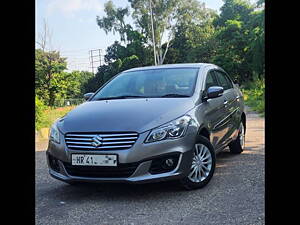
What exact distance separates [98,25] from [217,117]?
134 ft

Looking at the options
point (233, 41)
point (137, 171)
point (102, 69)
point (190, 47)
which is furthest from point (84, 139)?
point (102, 69)

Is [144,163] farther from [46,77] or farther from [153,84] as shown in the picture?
[46,77]

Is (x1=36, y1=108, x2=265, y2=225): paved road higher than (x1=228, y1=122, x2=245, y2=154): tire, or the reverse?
(x1=228, y1=122, x2=245, y2=154): tire

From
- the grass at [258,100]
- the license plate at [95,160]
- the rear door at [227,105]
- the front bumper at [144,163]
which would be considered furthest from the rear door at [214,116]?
the grass at [258,100]

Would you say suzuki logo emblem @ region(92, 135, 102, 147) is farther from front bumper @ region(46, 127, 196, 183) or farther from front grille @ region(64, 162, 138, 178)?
front grille @ region(64, 162, 138, 178)

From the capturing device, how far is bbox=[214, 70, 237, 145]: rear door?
207 inches

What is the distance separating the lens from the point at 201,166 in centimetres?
421

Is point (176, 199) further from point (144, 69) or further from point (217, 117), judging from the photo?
point (144, 69)

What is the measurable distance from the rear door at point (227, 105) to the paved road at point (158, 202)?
559 mm

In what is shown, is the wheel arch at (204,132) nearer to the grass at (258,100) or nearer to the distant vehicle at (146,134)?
the distant vehicle at (146,134)

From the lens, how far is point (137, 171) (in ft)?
12.2

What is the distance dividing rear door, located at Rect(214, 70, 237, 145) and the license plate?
188cm

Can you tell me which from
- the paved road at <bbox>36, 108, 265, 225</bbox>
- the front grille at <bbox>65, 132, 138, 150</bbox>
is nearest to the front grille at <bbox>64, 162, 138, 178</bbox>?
the front grille at <bbox>65, 132, 138, 150</bbox>
